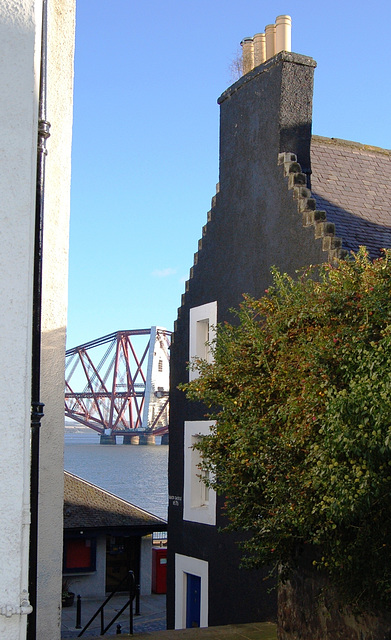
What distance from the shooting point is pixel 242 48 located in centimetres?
2020

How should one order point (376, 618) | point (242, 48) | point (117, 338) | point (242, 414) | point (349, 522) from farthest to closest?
point (117, 338) → point (242, 48) → point (242, 414) → point (376, 618) → point (349, 522)

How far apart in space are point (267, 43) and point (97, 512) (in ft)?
57.0

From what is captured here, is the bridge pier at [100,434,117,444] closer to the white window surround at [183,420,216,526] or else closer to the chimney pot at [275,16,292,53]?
the white window surround at [183,420,216,526]

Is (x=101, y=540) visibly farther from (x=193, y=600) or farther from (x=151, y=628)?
(x=193, y=600)

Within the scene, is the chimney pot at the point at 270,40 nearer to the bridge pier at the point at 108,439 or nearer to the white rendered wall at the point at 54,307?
the white rendered wall at the point at 54,307

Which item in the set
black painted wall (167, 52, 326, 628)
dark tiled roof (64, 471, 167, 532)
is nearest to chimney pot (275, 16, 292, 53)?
black painted wall (167, 52, 326, 628)

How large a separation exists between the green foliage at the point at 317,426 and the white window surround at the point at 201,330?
7.58 m

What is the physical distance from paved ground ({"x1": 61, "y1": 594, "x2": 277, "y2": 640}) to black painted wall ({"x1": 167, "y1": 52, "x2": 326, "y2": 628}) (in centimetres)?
160

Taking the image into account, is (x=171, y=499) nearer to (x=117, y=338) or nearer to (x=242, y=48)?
(x=242, y=48)

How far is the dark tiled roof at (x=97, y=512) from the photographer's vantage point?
27.7 meters

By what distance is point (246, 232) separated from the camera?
18.9m

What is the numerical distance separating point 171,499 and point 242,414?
11.0 metres

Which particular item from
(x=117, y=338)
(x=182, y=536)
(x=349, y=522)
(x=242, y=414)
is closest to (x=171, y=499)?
(x=182, y=536)

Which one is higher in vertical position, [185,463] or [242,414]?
[242,414]
